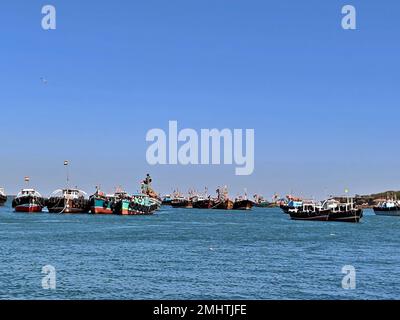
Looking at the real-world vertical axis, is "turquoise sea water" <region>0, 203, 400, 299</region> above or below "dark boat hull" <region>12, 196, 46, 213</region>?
below

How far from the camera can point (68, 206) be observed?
16838cm

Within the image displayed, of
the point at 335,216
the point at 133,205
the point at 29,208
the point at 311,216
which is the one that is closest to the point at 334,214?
the point at 335,216

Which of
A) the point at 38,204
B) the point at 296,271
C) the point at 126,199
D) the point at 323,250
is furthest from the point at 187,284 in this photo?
the point at 38,204

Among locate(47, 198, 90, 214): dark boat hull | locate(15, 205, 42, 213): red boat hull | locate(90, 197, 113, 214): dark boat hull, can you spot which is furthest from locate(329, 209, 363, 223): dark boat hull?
locate(15, 205, 42, 213): red boat hull

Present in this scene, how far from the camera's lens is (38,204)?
171250 mm

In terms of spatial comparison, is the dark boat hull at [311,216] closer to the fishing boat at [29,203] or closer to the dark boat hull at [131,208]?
the dark boat hull at [131,208]

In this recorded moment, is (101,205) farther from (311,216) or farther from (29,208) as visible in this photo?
(311,216)

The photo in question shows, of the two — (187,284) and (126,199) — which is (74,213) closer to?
(126,199)

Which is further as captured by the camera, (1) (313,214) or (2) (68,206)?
(2) (68,206)

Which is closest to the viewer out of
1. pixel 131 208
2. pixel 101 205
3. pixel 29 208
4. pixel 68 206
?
pixel 131 208

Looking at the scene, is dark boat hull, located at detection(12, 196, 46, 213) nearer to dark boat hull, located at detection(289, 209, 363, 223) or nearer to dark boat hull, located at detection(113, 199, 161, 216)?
dark boat hull, located at detection(113, 199, 161, 216)

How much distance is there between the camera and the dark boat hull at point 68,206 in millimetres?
168000

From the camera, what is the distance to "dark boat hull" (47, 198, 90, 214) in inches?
6614

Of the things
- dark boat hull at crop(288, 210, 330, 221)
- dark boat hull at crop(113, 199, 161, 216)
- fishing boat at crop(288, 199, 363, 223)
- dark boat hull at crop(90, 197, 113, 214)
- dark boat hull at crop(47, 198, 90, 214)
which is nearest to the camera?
fishing boat at crop(288, 199, 363, 223)
